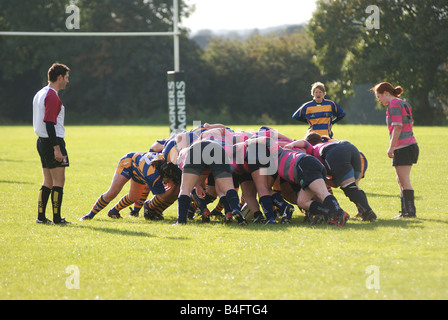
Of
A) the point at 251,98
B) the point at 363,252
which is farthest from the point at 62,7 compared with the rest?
the point at 363,252

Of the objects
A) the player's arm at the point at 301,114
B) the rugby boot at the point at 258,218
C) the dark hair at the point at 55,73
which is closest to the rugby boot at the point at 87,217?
the dark hair at the point at 55,73

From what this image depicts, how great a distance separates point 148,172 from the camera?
8.09 m

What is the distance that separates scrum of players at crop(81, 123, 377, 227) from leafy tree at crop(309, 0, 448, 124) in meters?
30.2

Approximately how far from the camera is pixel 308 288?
462cm

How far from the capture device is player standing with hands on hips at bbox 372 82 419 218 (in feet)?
25.3

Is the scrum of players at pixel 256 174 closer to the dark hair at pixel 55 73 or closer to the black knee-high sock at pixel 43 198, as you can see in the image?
the black knee-high sock at pixel 43 198

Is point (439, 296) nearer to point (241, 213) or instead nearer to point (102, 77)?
point (241, 213)

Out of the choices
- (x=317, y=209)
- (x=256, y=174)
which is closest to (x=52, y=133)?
(x=256, y=174)

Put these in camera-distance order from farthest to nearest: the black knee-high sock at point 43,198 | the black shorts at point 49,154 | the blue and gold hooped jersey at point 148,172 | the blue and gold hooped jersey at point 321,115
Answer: the blue and gold hooped jersey at point 321,115 < the blue and gold hooped jersey at point 148,172 < the black knee-high sock at point 43,198 < the black shorts at point 49,154

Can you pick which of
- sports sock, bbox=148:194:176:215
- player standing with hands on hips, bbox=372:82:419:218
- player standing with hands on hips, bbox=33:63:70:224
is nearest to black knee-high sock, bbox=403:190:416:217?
player standing with hands on hips, bbox=372:82:419:218

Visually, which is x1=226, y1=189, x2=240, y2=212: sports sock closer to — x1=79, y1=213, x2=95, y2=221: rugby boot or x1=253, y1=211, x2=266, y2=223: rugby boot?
x1=253, y1=211, x2=266, y2=223: rugby boot

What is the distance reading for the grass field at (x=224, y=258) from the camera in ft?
15.2

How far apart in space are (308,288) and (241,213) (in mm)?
2997

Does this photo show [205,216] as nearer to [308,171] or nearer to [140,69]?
[308,171]
